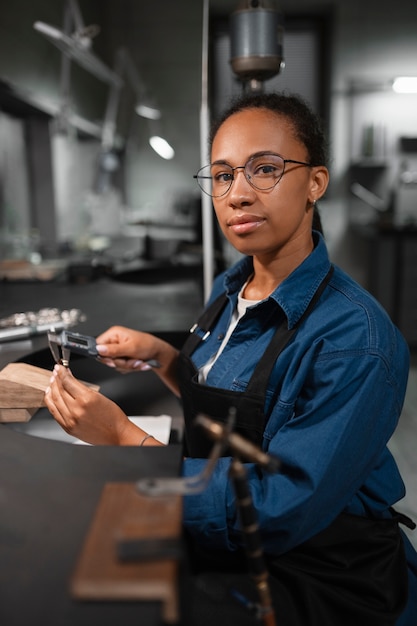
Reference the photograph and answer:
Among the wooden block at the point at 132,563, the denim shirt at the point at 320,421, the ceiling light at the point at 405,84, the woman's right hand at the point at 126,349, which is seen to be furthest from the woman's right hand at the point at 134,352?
the ceiling light at the point at 405,84

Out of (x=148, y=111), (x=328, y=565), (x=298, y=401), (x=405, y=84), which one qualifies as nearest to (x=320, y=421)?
(x=298, y=401)

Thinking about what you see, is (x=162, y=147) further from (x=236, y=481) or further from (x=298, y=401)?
(x=236, y=481)

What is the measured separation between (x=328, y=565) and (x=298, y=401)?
0.25 m

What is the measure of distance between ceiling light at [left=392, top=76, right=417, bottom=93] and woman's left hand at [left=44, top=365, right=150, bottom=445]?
14.8 ft

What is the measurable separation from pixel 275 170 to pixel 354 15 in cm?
472

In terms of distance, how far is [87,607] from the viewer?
468mm

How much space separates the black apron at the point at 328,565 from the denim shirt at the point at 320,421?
0.07 feet

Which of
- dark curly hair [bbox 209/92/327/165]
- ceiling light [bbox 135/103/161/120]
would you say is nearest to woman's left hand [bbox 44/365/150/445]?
dark curly hair [bbox 209/92/327/165]

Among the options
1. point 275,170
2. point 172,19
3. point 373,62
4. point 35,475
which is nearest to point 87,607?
point 35,475

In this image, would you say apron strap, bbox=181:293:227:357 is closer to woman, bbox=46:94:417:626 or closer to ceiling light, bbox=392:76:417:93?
woman, bbox=46:94:417:626

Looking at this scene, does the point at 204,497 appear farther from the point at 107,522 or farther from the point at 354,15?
the point at 354,15

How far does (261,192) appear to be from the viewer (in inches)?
36.1

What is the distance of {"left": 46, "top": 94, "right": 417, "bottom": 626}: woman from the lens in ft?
2.57

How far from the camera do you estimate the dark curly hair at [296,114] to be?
3.17ft
